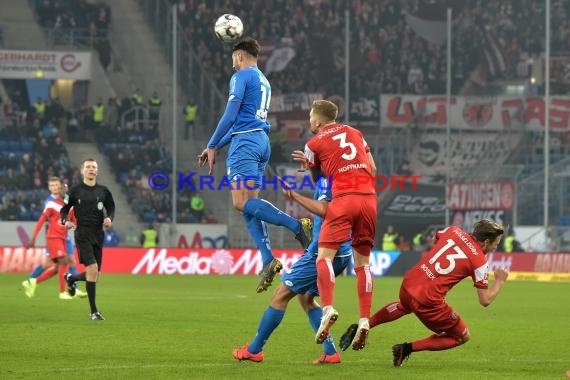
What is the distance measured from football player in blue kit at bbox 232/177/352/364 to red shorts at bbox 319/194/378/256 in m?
0.12

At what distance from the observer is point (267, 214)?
1227cm

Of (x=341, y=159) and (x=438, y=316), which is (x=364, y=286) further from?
(x=341, y=159)

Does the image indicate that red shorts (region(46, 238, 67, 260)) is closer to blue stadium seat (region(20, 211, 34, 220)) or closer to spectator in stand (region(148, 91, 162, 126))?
blue stadium seat (region(20, 211, 34, 220))

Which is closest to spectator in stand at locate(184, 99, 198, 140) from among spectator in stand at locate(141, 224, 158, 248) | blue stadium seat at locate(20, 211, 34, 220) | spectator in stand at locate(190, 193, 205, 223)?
spectator in stand at locate(190, 193, 205, 223)

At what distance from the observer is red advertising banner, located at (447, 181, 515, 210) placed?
3988 centimetres

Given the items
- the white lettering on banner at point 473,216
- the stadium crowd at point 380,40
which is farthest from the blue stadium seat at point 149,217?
the white lettering on banner at point 473,216

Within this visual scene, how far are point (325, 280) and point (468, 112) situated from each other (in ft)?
111

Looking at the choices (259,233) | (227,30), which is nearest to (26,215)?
(227,30)

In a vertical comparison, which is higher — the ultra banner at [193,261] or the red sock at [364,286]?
the red sock at [364,286]

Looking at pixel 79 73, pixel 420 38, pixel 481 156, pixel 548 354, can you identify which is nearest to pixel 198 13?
pixel 79 73

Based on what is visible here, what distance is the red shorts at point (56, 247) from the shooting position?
2217 centimetres

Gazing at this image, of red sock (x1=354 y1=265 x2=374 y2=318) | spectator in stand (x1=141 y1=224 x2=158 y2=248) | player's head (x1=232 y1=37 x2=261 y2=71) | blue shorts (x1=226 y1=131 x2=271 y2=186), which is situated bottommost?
spectator in stand (x1=141 y1=224 x2=158 y2=248)

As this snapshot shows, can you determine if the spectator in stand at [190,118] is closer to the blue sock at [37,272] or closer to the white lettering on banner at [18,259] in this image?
the white lettering on banner at [18,259]

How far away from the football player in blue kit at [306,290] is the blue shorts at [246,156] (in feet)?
3.82
